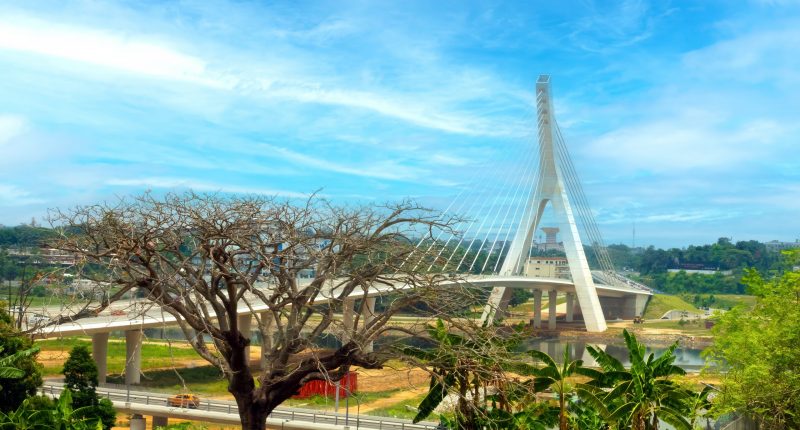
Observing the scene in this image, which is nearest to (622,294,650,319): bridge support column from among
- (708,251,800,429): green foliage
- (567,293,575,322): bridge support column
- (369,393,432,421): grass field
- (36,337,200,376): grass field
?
(567,293,575,322): bridge support column

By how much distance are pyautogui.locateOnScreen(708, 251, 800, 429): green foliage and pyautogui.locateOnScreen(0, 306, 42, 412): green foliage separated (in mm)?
15562

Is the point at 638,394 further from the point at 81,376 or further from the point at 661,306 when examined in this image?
the point at 661,306

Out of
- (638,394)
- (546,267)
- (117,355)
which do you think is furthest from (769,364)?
(546,267)

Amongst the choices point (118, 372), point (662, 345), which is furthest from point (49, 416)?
point (662, 345)

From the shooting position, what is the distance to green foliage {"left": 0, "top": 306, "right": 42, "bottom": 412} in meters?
19.4

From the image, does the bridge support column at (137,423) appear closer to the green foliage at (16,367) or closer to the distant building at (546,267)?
the green foliage at (16,367)

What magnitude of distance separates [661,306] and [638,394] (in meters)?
79.2

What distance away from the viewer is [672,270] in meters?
158

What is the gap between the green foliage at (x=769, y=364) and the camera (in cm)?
1666

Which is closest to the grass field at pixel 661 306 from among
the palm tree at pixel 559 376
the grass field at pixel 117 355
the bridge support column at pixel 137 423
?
the grass field at pixel 117 355

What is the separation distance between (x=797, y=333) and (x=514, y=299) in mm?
77498

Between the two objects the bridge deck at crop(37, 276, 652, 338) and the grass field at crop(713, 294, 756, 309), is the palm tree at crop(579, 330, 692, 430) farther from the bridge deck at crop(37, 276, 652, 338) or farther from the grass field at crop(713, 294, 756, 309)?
the grass field at crop(713, 294, 756, 309)

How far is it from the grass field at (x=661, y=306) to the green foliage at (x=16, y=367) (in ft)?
245

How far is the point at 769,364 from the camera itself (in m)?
17.1
